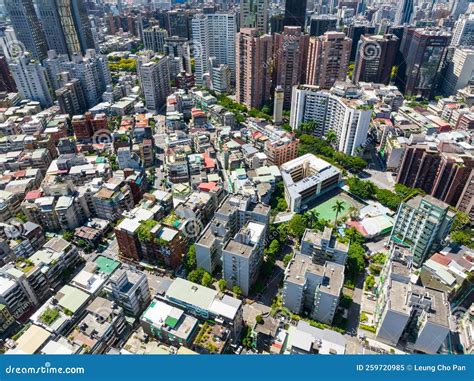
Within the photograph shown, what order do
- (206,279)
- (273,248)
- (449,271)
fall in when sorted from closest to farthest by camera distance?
(449,271) < (206,279) < (273,248)

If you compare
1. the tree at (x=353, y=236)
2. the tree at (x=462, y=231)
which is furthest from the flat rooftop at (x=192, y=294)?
the tree at (x=462, y=231)

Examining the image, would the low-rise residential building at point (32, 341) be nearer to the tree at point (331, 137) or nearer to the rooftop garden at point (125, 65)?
the tree at point (331, 137)

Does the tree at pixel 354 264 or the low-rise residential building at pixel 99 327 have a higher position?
the low-rise residential building at pixel 99 327

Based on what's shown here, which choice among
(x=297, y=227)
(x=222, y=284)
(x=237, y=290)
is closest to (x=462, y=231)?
(x=297, y=227)

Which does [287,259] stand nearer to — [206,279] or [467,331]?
[206,279]

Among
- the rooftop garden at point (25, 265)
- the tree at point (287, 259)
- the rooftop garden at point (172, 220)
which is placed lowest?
the tree at point (287, 259)


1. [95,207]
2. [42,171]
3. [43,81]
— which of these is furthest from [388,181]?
[43,81]

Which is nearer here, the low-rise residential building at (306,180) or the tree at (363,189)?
the low-rise residential building at (306,180)

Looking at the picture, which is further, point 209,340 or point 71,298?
point 71,298
